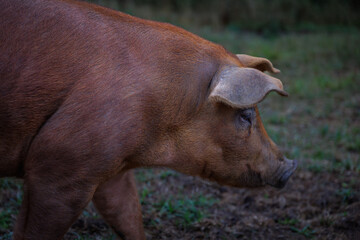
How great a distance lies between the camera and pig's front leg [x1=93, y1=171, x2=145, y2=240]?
11.9ft

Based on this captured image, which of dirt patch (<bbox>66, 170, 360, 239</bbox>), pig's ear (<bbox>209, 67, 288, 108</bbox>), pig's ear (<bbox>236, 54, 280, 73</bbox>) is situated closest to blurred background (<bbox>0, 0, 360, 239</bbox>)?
dirt patch (<bbox>66, 170, 360, 239</bbox>)

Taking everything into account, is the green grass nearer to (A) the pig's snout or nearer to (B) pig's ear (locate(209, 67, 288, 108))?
(A) the pig's snout

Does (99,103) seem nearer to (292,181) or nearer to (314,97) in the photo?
(292,181)

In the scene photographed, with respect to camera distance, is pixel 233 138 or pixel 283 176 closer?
pixel 233 138

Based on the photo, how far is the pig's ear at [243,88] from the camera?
3049 mm

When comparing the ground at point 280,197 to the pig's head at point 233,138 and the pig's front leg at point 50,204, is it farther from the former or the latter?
the pig's front leg at point 50,204

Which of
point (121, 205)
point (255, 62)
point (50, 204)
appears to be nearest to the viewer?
point (50, 204)

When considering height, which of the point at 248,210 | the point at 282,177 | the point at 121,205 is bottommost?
the point at 248,210

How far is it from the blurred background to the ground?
0.01m

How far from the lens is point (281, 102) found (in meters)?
8.22

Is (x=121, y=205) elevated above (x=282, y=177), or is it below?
below

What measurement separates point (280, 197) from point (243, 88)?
89.7 inches

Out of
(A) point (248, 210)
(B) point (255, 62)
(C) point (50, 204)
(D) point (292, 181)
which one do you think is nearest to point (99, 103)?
(C) point (50, 204)

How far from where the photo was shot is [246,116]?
3449 mm
